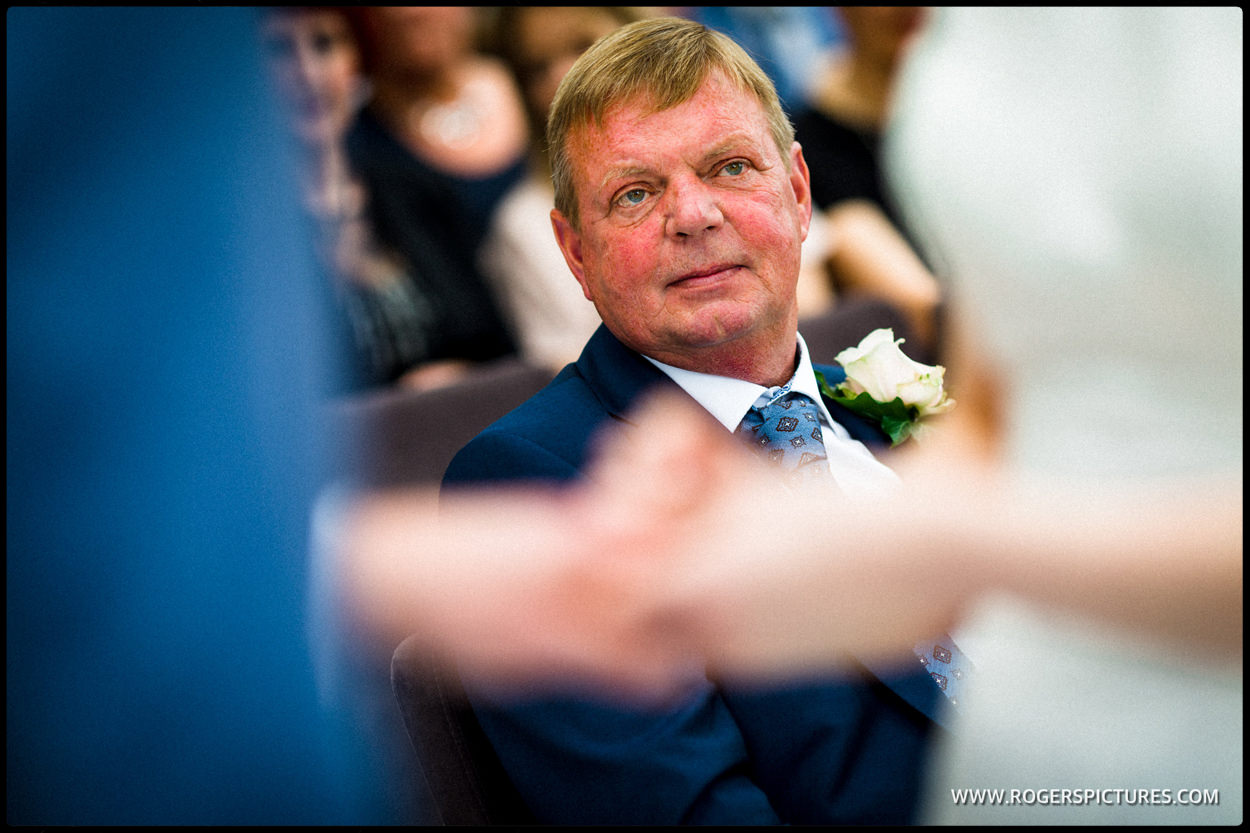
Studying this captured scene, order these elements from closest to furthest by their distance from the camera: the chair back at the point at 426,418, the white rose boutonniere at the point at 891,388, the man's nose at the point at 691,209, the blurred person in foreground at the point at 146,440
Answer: the blurred person in foreground at the point at 146,440, the chair back at the point at 426,418, the man's nose at the point at 691,209, the white rose boutonniere at the point at 891,388

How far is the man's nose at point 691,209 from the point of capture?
100 cm

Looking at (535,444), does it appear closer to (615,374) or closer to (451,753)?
(615,374)

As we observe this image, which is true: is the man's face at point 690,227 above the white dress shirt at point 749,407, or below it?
above

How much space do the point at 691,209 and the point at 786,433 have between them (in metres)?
0.24

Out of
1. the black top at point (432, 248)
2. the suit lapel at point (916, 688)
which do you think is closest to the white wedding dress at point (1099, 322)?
the suit lapel at point (916, 688)

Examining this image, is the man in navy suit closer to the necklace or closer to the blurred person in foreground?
the necklace

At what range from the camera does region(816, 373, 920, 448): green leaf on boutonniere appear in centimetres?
112

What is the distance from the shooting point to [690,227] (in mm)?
1008

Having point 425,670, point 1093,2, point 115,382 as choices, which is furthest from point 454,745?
point 1093,2

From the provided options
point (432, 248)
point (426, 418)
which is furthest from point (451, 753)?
point (432, 248)

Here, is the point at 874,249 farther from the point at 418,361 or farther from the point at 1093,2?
the point at 1093,2

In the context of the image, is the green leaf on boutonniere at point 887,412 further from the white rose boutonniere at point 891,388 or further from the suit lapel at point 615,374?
the suit lapel at point 615,374

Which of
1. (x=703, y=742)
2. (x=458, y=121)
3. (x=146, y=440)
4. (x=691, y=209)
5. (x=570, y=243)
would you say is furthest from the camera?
(x=458, y=121)

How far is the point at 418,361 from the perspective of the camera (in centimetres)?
122
